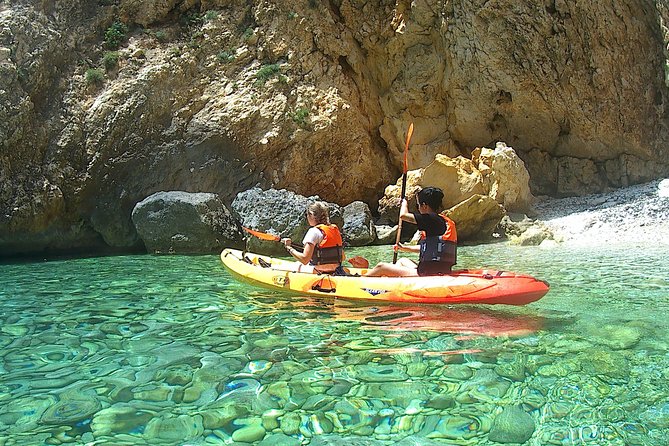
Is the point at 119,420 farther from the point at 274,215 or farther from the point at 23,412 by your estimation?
the point at 274,215

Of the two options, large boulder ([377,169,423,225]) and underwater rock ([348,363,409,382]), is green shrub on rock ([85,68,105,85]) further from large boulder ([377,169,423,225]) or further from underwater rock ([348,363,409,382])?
underwater rock ([348,363,409,382])

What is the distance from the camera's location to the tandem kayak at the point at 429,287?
509 cm

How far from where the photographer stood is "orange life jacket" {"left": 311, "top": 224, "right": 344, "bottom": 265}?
6.56 meters

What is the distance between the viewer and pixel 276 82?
15.6 meters

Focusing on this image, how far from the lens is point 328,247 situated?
6574 millimetres

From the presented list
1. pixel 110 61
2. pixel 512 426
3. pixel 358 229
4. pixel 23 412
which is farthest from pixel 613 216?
pixel 110 61

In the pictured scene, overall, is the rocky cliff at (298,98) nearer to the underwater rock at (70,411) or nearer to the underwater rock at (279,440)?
the underwater rock at (70,411)

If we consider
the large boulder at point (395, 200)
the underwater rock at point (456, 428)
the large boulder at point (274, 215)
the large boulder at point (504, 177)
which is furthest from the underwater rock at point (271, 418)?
the large boulder at point (504, 177)

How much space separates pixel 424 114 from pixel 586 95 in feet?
15.3

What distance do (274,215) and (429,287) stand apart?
715 centimetres

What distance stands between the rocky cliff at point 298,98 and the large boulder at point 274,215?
5.93ft

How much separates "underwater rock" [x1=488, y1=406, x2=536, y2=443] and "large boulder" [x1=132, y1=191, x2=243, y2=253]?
32.2 feet

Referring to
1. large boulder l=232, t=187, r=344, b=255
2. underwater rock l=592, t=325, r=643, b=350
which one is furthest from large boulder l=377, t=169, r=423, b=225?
underwater rock l=592, t=325, r=643, b=350

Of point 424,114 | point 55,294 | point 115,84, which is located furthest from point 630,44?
point 55,294
